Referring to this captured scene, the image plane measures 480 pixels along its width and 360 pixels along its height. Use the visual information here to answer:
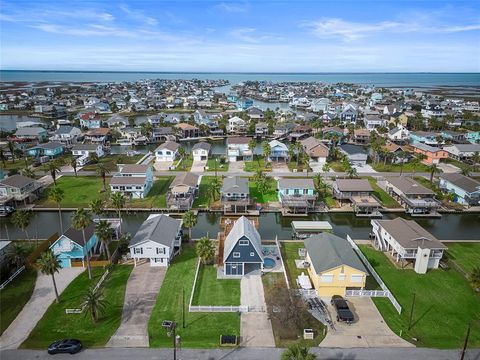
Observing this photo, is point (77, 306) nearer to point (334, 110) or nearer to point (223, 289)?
point (223, 289)

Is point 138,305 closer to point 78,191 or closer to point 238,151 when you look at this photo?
point 78,191

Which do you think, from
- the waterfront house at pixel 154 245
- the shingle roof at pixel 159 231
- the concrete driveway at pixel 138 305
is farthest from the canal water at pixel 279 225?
the concrete driveway at pixel 138 305

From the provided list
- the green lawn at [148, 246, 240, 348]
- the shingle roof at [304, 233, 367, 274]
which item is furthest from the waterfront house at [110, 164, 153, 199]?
the shingle roof at [304, 233, 367, 274]

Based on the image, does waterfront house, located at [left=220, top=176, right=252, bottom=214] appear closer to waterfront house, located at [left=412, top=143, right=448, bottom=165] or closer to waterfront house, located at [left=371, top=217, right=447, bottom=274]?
waterfront house, located at [left=371, top=217, right=447, bottom=274]

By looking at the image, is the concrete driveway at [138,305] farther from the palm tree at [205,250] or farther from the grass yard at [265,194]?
the grass yard at [265,194]

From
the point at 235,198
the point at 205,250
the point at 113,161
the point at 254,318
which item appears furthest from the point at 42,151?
the point at 254,318
